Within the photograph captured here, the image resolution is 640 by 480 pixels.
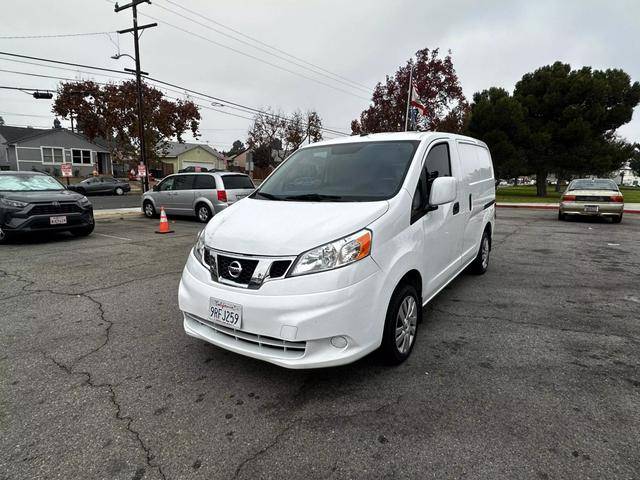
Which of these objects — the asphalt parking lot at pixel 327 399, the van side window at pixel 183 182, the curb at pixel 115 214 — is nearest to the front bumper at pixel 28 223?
the asphalt parking lot at pixel 327 399

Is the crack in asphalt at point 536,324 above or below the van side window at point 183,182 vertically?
below

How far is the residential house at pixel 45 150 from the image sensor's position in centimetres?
3938

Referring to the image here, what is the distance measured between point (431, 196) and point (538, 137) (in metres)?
26.6

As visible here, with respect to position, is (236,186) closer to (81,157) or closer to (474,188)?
(474,188)

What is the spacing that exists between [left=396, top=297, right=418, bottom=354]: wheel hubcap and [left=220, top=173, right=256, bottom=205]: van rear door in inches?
365

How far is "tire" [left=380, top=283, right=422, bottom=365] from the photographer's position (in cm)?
289

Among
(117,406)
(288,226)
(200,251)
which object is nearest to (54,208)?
(200,251)

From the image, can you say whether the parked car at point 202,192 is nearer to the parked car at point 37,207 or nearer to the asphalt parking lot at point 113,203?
the parked car at point 37,207

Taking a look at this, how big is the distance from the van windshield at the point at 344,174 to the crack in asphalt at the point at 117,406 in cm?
205

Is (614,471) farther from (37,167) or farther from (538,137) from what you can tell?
(37,167)

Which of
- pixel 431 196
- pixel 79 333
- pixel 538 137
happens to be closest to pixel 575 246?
pixel 431 196

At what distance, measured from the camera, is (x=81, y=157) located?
4303cm

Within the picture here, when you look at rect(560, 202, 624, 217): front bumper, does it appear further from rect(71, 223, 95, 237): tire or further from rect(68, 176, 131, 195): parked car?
rect(68, 176, 131, 195): parked car

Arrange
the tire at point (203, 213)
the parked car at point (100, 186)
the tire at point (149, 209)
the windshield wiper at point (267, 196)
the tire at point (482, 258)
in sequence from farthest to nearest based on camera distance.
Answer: the parked car at point (100, 186) < the tire at point (149, 209) < the tire at point (203, 213) < the tire at point (482, 258) < the windshield wiper at point (267, 196)
